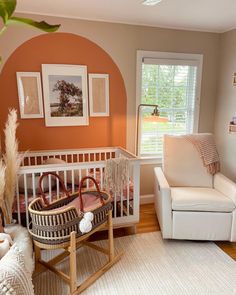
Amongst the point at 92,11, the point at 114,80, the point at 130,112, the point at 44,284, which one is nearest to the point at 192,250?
the point at 44,284

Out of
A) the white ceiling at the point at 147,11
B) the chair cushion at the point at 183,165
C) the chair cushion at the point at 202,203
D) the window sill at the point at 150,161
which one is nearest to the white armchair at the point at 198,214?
the chair cushion at the point at 202,203

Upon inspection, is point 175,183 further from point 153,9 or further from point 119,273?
point 153,9

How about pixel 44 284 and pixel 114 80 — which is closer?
pixel 44 284

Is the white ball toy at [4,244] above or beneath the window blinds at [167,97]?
beneath

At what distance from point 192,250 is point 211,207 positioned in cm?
47

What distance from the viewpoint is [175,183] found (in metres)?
2.89

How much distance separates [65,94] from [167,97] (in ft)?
4.56

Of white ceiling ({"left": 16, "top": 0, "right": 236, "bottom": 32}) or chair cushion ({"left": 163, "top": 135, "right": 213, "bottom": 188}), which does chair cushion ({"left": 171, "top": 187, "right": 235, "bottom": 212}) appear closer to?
chair cushion ({"left": 163, "top": 135, "right": 213, "bottom": 188})

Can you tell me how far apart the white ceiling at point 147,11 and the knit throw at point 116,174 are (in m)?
1.53

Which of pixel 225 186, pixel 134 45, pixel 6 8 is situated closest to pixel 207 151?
pixel 225 186

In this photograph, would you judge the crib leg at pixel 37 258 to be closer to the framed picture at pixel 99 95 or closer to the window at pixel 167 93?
the framed picture at pixel 99 95

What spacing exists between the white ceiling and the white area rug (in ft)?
7.90

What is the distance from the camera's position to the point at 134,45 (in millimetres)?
3062

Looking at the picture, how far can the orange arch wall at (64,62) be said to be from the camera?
8.89 feet
